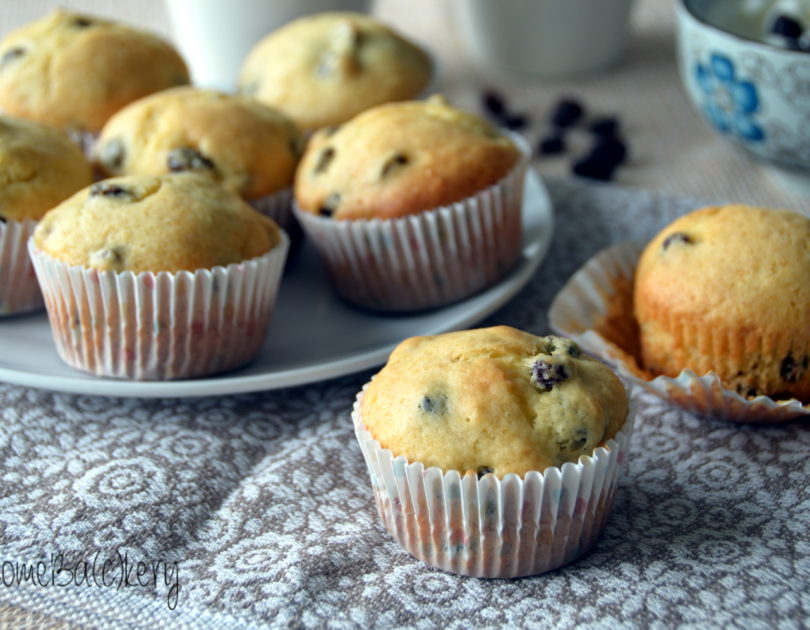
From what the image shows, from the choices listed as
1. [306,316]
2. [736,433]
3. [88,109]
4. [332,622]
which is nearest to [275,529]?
[332,622]

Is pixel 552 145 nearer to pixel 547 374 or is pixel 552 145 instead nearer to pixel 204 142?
pixel 204 142

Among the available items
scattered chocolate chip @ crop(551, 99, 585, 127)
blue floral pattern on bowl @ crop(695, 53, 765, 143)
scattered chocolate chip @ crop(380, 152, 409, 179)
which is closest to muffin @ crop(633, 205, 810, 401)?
scattered chocolate chip @ crop(380, 152, 409, 179)

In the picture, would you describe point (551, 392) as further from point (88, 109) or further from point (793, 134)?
point (88, 109)

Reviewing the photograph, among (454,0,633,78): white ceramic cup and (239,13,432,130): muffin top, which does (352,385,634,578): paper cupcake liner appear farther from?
(454,0,633,78): white ceramic cup

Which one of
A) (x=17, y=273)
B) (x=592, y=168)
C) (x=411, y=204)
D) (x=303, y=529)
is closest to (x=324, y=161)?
(x=411, y=204)

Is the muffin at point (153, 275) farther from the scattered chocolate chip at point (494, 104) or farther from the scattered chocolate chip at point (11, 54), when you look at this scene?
the scattered chocolate chip at point (494, 104)

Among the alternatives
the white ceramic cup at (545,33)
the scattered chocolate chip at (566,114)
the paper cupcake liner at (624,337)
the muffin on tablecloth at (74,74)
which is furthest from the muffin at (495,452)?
the white ceramic cup at (545,33)
